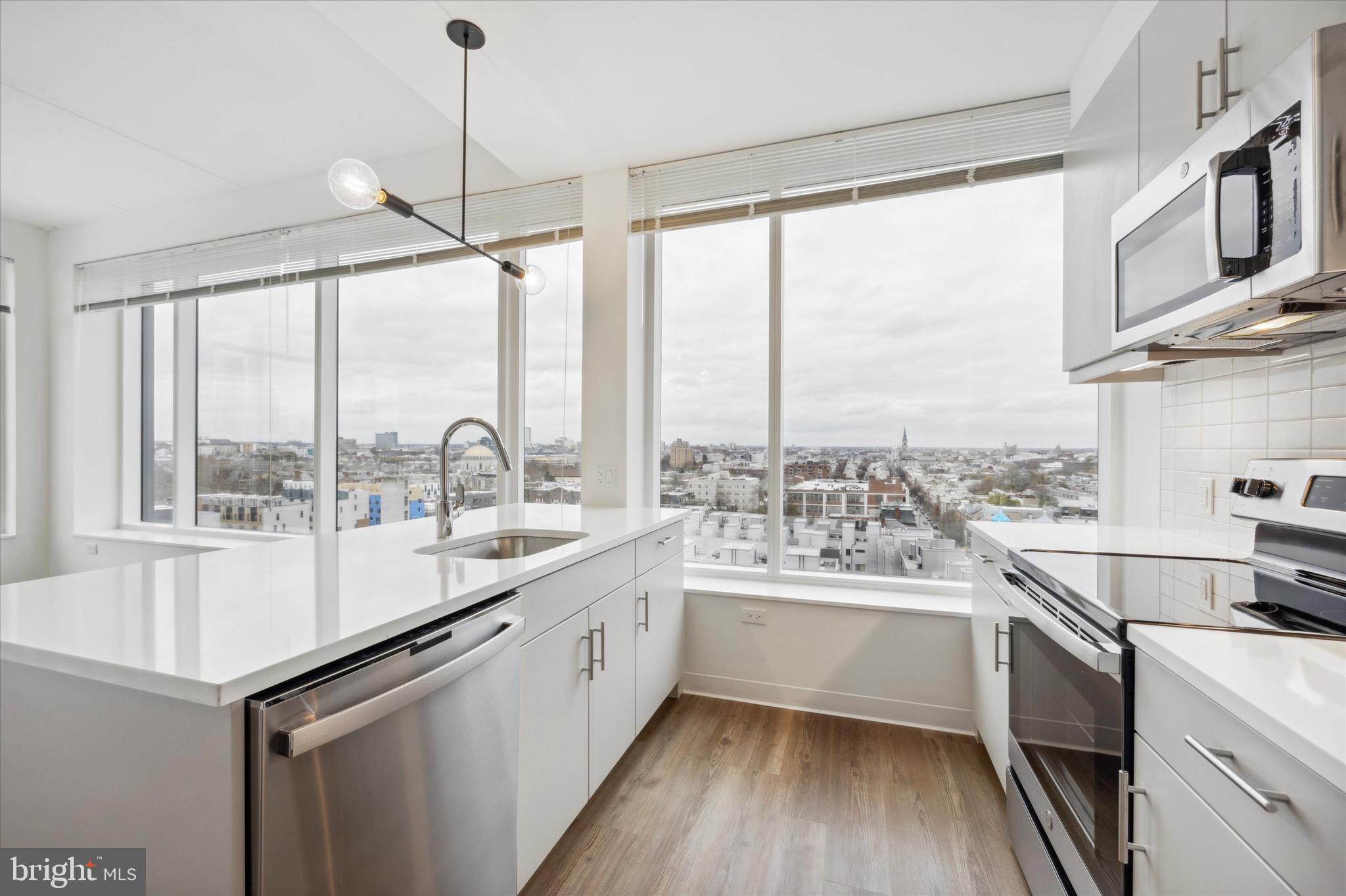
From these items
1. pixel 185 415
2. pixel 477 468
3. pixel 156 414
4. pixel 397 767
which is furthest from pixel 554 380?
pixel 156 414

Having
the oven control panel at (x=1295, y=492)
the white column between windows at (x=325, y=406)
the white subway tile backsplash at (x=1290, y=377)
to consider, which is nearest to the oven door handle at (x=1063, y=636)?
the oven control panel at (x=1295, y=492)

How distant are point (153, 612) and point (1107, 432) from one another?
2919 mm

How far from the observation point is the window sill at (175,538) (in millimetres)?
3584

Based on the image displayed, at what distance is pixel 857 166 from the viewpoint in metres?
2.39

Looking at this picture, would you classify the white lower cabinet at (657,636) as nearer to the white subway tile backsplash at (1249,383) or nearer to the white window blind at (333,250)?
the white window blind at (333,250)

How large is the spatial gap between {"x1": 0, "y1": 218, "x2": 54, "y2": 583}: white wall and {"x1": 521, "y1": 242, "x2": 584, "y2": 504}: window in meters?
3.76

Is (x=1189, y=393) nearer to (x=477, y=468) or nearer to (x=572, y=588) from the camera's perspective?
(x=572, y=588)

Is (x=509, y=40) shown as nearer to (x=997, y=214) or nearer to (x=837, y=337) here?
(x=837, y=337)

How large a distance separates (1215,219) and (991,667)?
4.64 ft

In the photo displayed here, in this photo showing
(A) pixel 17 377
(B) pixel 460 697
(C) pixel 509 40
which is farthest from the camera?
(A) pixel 17 377

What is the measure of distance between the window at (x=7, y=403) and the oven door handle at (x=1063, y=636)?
5.91 metres

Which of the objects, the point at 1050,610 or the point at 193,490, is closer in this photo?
the point at 1050,610

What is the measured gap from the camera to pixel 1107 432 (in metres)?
2.15

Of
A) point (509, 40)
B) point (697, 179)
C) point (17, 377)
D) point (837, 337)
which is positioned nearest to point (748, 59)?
point (697, 179)
